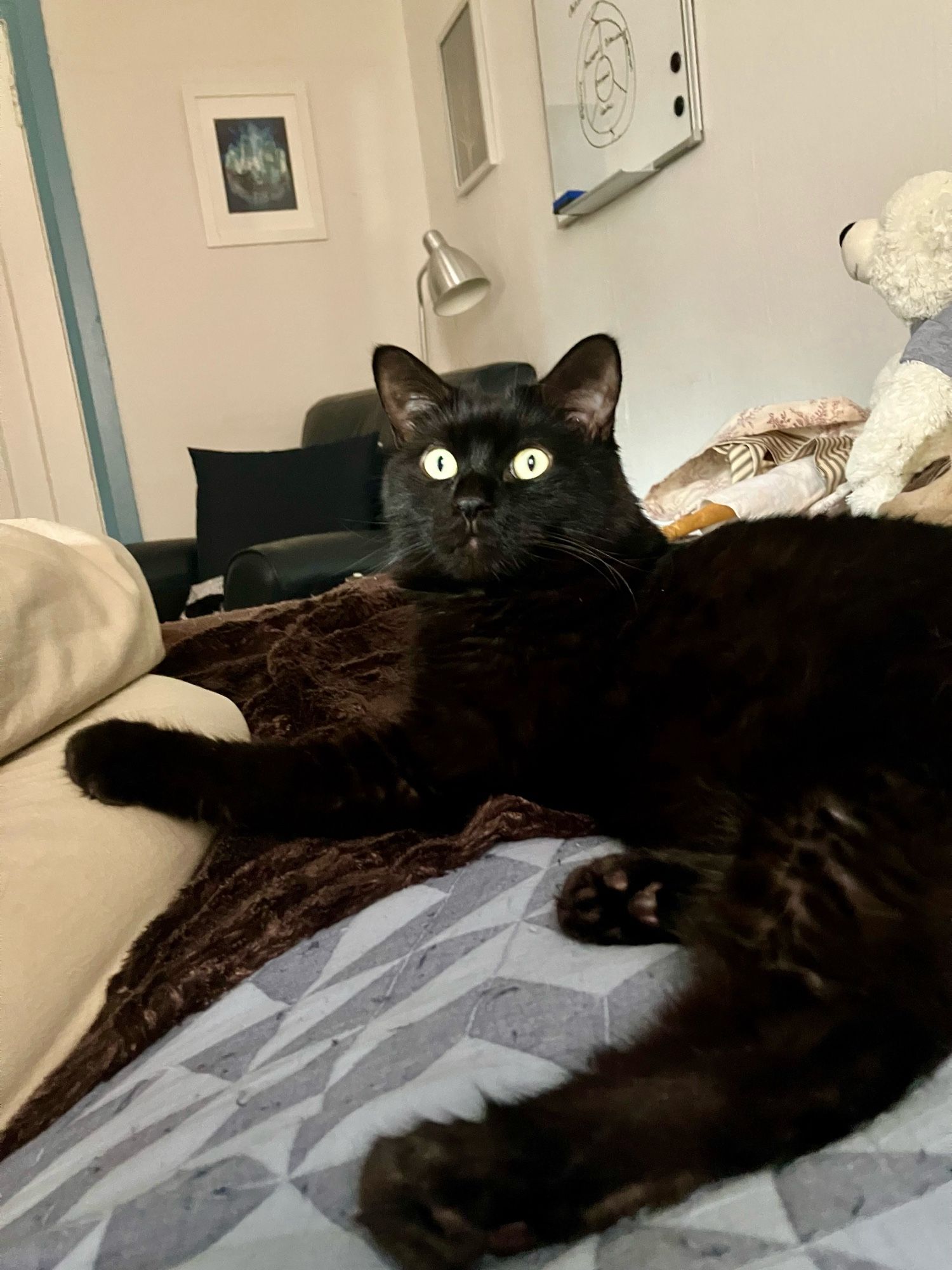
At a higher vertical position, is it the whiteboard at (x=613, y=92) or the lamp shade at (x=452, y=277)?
the whiteboard at (x=613, y=92)

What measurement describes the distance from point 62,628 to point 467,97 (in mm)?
3154

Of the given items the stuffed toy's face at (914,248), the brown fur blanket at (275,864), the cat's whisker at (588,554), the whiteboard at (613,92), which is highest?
the whiteboard at (613,92)

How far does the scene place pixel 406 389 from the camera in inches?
45.4

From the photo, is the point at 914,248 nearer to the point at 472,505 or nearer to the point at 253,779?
the point at 472,505

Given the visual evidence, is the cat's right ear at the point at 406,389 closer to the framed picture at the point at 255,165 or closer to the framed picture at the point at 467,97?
the framed picture at the point at 467,97


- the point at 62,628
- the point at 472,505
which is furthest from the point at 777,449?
the point at 62,628

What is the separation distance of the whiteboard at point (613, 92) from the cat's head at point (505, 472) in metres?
1.22

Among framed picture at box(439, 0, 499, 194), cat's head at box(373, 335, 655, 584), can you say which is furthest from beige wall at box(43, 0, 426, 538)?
cat's head at box(373, 335, 655, 584)

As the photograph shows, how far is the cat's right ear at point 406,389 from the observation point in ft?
3.68

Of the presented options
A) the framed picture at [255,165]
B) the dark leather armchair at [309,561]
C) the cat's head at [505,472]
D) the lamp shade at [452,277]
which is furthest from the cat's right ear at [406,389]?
the framed picture at [255,165]

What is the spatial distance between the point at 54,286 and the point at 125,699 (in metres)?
3.45

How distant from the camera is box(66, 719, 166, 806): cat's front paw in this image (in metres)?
0.77

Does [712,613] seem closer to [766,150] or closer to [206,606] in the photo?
[766,150]

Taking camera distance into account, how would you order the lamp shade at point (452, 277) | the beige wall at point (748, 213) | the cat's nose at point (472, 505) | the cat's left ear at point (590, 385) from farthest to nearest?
the lamp shade at point (452, 277) < the beige wall at point (748, 213) < the cat's left ear at point (590, 385) < the cat's nose at point (472, 505)
